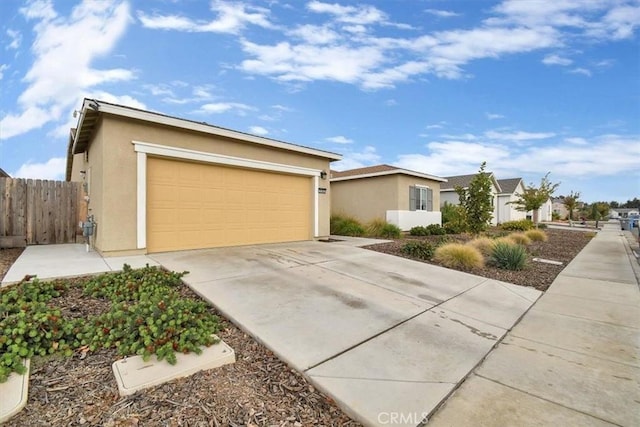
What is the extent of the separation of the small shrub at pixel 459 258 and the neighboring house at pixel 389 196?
24.5 ft

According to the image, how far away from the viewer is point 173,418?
1.97 meters

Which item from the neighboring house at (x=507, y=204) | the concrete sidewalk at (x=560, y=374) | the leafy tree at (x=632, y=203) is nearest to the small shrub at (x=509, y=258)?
the concrete sidewalk at (x=560, y=374)

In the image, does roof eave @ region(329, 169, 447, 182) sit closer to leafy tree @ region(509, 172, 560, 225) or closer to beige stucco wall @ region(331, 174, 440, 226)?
beige stucco wall @ region(331, 174, 440, 226)

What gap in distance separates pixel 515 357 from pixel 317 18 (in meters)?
9.27

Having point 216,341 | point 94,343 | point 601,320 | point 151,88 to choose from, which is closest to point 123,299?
point 94,343

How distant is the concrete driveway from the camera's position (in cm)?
235

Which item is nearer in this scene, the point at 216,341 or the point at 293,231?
the point at 216,341

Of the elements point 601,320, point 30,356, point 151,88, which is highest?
point 151,88

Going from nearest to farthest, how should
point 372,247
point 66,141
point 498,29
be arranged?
point 498,29
point 372,247
point 66,141

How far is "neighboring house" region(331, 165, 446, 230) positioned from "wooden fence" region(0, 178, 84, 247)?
11492 millimetres

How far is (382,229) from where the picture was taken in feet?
45.5

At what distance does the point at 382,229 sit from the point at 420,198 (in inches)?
174

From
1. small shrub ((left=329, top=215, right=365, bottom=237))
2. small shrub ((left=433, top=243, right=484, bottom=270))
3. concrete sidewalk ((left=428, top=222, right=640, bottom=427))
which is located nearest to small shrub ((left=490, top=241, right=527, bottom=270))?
small shrub ((left=433, top=243, right=484, bottom=270))

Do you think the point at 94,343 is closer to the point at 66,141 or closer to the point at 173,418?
the point at 173,418
